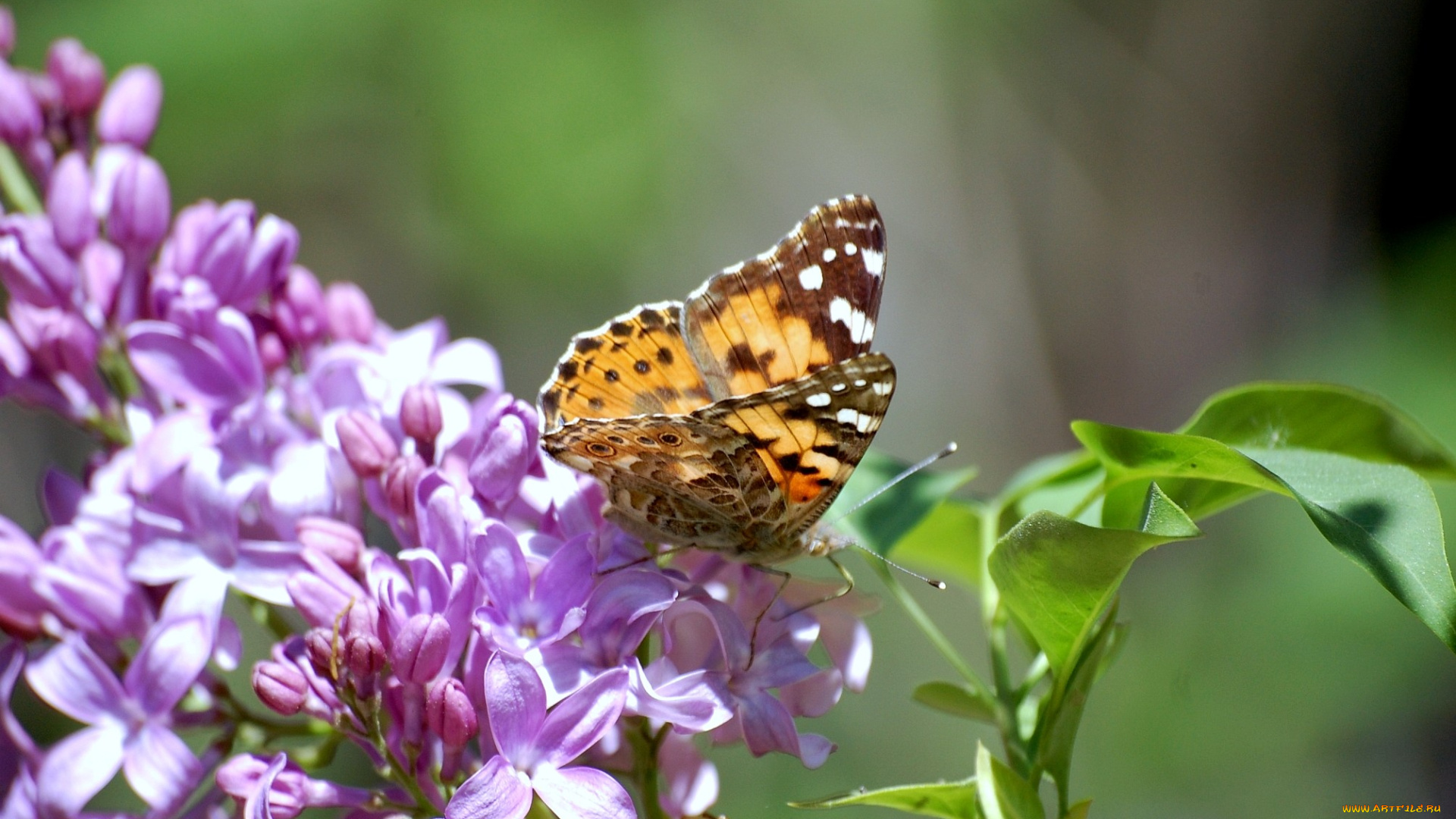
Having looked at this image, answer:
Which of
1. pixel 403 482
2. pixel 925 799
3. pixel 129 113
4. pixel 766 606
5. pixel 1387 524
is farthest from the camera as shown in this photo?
pixel 129 113

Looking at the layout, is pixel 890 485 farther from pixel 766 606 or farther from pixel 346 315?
pixel 346 315

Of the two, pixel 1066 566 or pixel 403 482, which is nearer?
pixel 1066 566

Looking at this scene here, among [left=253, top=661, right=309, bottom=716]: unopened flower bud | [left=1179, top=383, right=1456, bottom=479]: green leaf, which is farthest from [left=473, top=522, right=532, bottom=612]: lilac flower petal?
[left=1179, top=383, right=1456, bottom=479]: green leaf

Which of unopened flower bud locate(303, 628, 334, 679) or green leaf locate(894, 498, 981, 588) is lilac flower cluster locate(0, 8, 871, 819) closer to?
unopened flower bud locate(303, 628, 334, 679)

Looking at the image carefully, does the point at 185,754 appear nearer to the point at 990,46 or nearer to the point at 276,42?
the point at 276,42

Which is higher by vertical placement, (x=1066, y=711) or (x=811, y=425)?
(x=811, y=425)

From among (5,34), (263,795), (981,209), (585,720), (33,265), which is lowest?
(981,209)

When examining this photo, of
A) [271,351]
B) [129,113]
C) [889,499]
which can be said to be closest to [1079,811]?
[889,499]

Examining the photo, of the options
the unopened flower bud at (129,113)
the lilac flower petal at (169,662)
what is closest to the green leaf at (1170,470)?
the lilac flower petal at (169,662)

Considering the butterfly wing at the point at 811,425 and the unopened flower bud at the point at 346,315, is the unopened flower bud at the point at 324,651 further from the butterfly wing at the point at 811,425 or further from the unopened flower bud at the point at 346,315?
the unopened flower bud at the point at 346,315
